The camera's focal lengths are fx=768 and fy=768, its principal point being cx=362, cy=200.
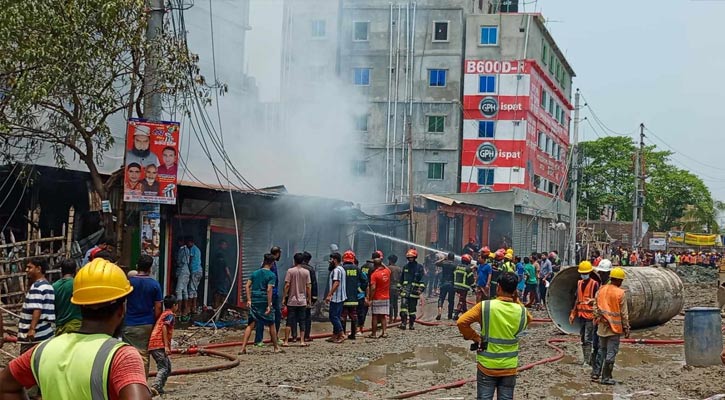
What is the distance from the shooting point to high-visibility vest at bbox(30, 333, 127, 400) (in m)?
2.80

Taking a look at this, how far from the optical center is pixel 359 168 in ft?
149

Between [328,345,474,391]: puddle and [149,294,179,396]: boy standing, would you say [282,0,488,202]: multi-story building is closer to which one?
[328,345,474,391]: puddle

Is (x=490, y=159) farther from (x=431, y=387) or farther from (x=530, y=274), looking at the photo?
(x=431, y=387)

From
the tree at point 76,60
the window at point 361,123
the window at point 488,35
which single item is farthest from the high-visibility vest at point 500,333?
the window at point 488,35

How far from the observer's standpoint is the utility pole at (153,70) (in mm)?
12646

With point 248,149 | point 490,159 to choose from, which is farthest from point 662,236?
point 248,149

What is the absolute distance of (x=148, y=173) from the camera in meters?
12.5

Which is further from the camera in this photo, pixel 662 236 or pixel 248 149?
pixel 662 236

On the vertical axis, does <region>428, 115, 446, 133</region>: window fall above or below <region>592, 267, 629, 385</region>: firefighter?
above

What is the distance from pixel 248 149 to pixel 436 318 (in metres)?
14.5

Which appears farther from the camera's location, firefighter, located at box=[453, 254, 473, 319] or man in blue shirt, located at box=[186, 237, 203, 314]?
firefighter, located at box=[453, 254, 473, 319]

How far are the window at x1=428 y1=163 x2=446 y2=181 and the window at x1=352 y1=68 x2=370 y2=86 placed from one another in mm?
6407

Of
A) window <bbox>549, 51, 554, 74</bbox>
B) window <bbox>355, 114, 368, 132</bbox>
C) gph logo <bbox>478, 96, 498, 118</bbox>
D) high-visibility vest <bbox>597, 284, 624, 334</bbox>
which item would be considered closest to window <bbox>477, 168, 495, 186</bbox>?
gph logo <bbox>478, 96, 498, 118</bbox>

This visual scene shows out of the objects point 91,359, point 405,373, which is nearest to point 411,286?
point 405,373
